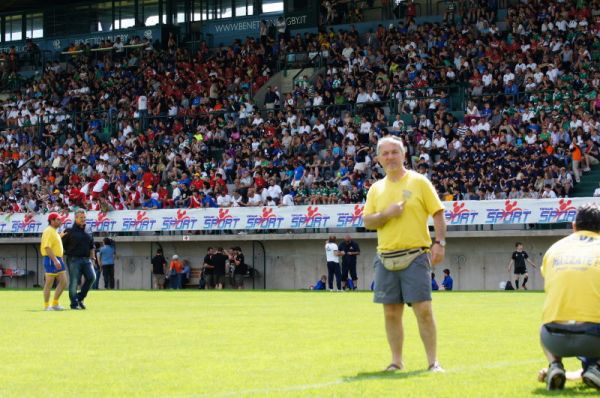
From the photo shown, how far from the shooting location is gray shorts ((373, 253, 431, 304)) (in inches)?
402

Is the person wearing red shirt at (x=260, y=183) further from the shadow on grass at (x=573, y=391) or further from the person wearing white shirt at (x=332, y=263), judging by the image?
the shadow on grass at (x=573, y=391)

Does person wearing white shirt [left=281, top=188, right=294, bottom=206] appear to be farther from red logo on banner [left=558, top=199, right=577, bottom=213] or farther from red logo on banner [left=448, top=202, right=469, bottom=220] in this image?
red logo on banner [left=558, top=199, right=577, bottom=213]

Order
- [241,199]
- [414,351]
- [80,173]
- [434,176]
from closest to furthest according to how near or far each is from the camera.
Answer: [414,351] < [434,176] < [241,199] < [80,173]

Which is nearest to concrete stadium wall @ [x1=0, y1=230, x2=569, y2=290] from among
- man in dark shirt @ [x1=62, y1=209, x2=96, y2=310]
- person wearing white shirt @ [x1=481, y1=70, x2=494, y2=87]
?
person wearing white shirt @ [x1=481, y1=70, x2=494, y2=87]

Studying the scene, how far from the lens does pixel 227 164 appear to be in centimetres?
4278

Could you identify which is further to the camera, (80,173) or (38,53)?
(38,53)

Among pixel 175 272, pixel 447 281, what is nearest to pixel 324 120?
pixel 175 272

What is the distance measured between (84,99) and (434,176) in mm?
21674

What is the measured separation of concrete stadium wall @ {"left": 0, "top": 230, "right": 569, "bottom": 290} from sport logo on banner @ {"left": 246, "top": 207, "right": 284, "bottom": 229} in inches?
15.2

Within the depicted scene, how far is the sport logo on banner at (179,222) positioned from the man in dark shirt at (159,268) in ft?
3.16

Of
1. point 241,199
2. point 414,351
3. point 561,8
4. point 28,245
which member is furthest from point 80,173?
point 414,351

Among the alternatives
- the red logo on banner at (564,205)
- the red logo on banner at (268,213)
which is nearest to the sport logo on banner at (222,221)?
the red logo on banner at (268,213)

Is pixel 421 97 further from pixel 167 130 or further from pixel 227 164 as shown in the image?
pixel 167 130

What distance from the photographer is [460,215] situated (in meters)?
34.5
